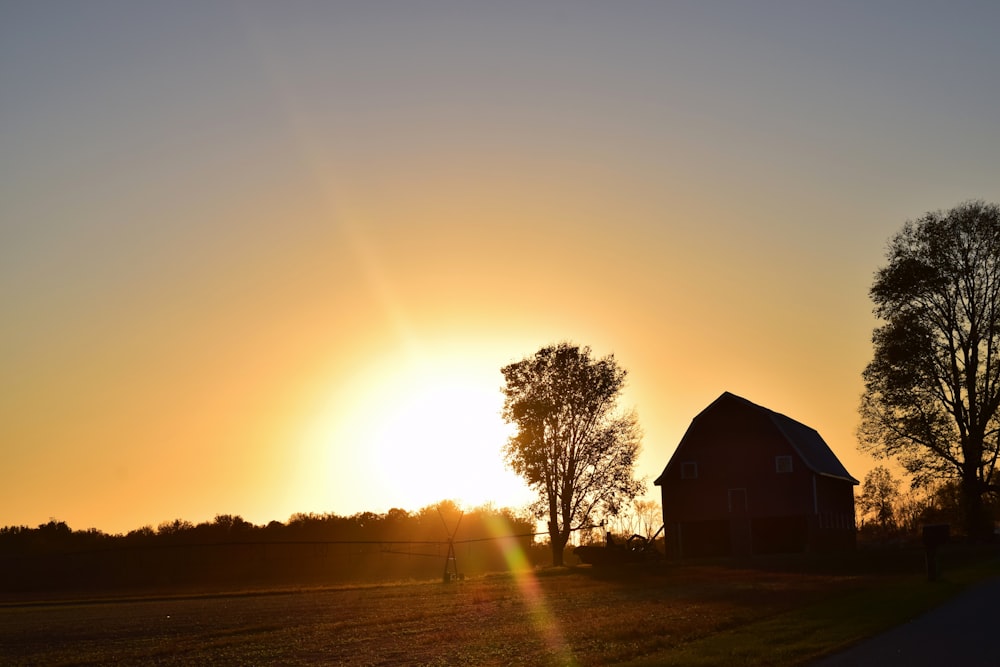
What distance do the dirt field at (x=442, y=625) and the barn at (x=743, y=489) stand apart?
12707 mm

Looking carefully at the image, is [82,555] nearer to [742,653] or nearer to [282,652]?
[282,652]

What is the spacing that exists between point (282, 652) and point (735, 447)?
149 ft

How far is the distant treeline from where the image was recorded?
94562 millimetres

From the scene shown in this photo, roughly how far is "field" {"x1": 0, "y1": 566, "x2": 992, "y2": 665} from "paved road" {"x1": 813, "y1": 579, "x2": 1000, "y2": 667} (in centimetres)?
88

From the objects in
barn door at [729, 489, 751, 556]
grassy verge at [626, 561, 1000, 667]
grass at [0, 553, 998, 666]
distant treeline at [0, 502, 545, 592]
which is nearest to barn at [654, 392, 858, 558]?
barn door at [729, 489, 751, 556]

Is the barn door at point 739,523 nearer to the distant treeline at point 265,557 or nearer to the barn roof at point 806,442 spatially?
the barn roof at point 806,442

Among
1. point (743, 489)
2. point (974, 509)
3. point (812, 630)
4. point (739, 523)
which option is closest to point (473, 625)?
point (812, 630)

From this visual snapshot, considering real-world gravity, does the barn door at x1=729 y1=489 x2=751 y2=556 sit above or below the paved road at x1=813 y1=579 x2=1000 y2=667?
above

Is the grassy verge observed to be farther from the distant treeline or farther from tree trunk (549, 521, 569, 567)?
the distant treeline

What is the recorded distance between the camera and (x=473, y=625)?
31.2 m

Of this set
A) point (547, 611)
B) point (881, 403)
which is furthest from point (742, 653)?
point (881, 403)

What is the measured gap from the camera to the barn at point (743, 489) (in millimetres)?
64562

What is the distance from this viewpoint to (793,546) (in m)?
64.7

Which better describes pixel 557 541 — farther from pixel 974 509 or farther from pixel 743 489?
pixel 974 509
